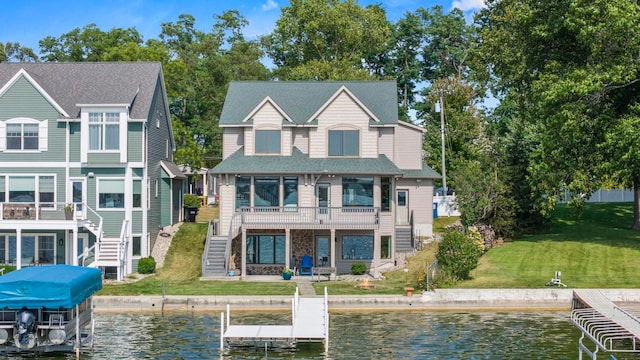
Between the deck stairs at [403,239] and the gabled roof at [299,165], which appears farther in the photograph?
the deck stairs at [403,239]

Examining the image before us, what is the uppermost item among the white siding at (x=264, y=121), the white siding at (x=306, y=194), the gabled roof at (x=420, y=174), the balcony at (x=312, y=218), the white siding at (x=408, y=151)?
the white siding at (x=264, y=121)

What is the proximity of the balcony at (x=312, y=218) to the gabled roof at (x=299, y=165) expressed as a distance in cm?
212

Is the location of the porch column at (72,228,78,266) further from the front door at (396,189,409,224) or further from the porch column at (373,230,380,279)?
the front door at (396,189,409,224)

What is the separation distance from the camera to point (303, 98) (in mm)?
53156

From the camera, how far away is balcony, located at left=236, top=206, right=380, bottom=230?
46625 mm

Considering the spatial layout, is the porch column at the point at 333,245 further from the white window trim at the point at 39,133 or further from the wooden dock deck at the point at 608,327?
the white window trim at the point at 39,133

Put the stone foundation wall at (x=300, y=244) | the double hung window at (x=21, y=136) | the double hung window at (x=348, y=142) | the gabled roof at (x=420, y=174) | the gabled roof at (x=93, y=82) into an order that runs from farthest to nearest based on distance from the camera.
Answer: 1. the gabled roof at (x=420, y=174)
2. the double hung window at (x=348, y=142)
3. the stone foundation wall at (x=300, y=244)
4. the gabled roof at (x=93, y=82)
5. the double hung window at (x=21, y=136)

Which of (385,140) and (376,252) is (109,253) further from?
(385,140)

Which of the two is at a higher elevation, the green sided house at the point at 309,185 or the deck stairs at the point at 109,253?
the green sided house at the point at 309,185

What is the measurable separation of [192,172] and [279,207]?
2863 cm

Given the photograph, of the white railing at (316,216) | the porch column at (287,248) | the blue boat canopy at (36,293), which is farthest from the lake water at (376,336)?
the white railing at (316,216)

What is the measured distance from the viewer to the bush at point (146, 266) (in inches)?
1839

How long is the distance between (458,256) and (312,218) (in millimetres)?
9421

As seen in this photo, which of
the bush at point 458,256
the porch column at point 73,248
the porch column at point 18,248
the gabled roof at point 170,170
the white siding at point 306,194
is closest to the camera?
the bush at point 458,256
